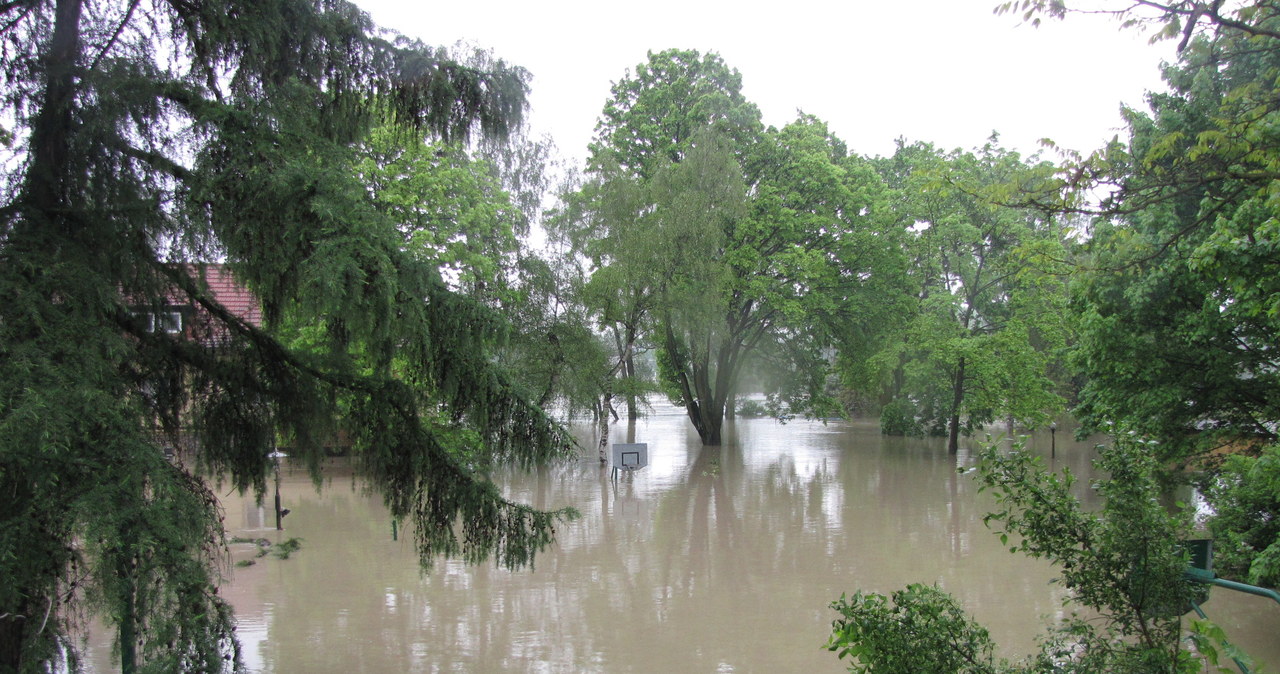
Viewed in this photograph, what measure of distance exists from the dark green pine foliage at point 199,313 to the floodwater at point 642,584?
2.73ft

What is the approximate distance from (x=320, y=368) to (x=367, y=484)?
91cm

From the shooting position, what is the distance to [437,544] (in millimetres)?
5805

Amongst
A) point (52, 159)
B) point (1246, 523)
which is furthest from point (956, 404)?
point (52, 159)

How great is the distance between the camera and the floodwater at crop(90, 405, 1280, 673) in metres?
8.09

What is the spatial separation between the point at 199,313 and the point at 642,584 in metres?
6.69

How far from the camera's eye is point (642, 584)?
10680mm

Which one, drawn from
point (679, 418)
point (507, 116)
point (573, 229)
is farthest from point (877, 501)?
point (679, 418)

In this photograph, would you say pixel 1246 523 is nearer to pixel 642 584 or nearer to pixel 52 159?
pixel 642 584

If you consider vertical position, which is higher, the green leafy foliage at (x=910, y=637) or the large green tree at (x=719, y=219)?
the large green tree at (x=719, y=219)

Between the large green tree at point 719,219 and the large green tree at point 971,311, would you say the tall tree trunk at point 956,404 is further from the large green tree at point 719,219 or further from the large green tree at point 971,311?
the large green tree at point 719,219

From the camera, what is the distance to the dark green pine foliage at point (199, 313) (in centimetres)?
319

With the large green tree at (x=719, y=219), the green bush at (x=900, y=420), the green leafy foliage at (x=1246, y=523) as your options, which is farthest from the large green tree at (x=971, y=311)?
the green leafy foliage at (x=1246, y=523)

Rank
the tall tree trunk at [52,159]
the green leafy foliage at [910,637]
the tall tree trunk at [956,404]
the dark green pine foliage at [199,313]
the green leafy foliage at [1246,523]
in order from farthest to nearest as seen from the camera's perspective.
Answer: the tall tree trunk at [956,404] → the green leafy foliage at [1246,523] → the tall tree trunk at [52,159] → the dark green pine foliage at [199,313] → the green leafy foliage at [910,637]

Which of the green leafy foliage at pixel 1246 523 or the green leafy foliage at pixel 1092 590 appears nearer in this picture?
the green leafy foliage at pixel 1092 590
